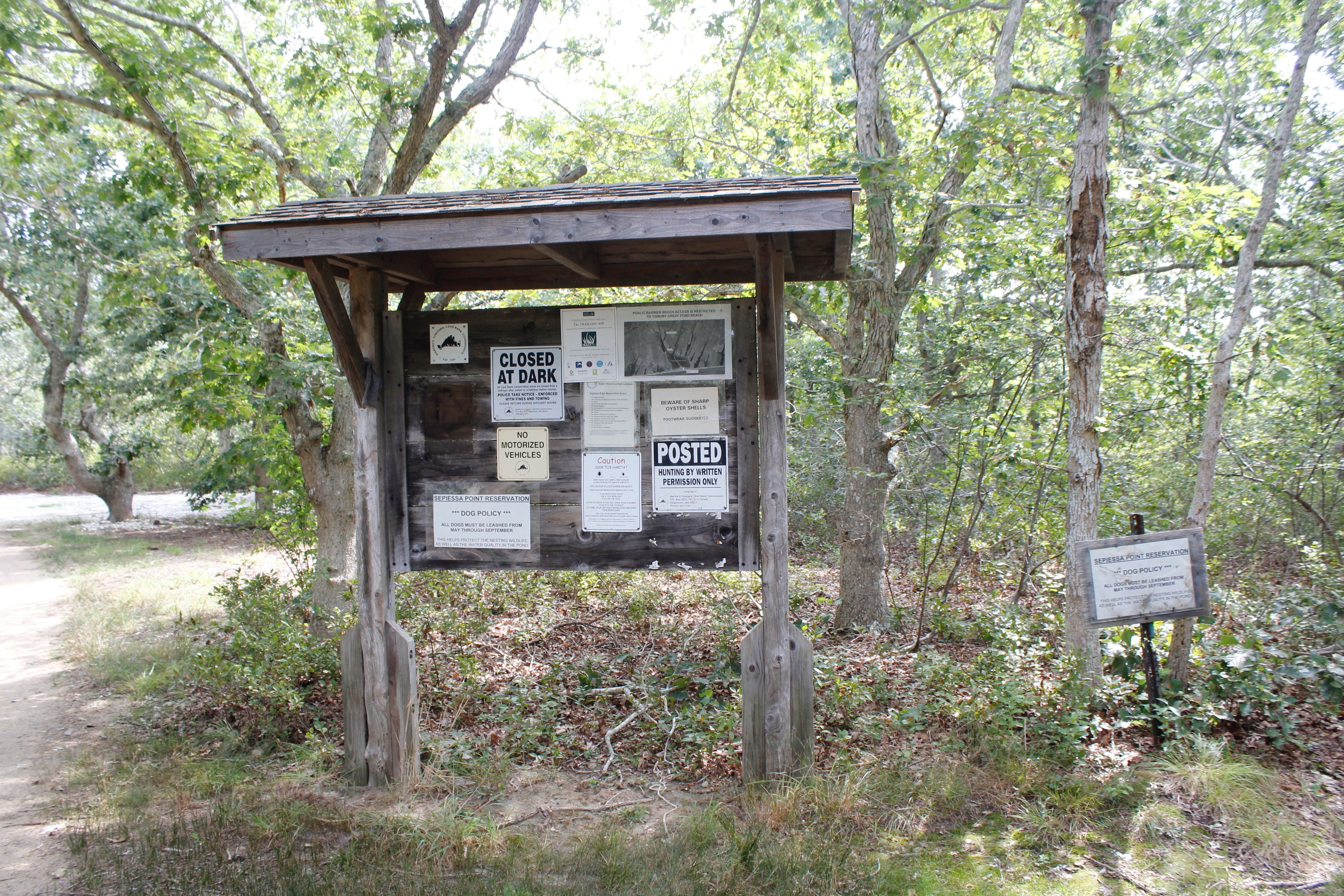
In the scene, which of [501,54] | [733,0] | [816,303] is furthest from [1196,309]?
[501,54]

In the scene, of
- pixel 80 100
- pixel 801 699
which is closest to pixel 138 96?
pixel 80 100

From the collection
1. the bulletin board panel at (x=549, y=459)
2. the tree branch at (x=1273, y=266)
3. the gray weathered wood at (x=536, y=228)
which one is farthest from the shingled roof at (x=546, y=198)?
the tree branch at (x=1273, y=266)

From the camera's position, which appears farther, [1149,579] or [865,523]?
[865,523]

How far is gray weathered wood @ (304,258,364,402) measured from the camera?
4.18 metres

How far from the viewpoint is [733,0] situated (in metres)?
9.19

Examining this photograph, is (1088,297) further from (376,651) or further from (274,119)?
(274,119)

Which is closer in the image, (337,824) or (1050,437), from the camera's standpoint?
(337,824)

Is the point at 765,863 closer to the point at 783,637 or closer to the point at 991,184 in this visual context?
the point at 783,637

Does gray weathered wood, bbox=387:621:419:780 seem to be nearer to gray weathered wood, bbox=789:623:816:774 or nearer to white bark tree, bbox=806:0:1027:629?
gray weathered wood, bbox=789:623:816:774

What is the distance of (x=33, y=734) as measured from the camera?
230 inches

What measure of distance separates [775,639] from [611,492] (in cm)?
115

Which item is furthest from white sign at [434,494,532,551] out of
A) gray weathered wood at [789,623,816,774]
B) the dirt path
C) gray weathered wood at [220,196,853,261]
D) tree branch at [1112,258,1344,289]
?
tree branch at [1112,258,1344,289]

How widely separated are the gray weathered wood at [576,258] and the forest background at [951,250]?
2951mm

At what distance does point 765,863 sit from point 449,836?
1.46m
